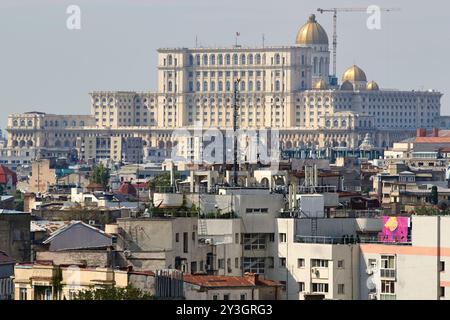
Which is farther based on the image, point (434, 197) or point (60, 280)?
point (434, 197)

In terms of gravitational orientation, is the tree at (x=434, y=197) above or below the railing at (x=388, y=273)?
below

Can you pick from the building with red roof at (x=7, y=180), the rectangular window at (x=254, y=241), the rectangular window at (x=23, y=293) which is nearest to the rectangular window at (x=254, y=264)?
the rectangular window at (x=254, y=241)

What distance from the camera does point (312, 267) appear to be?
3084 centimetres

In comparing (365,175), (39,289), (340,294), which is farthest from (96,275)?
(365,175)

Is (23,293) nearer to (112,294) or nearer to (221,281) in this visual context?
(221,281)

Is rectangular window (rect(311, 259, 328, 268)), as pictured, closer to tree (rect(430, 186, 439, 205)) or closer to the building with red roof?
tree (rect(430, 186, 439, 205))

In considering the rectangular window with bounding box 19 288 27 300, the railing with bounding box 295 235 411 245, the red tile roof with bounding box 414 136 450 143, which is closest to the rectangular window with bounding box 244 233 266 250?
the railing with bounding box 295 235 411 245

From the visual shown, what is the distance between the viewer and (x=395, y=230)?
3172 centimetres

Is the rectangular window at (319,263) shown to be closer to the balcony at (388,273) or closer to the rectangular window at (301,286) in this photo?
the rectangular window at (301,286)

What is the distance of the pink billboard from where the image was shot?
3120 centimetres

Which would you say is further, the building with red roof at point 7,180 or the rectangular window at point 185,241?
the building with red roof at point 7,180

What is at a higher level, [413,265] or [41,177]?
[413,265]

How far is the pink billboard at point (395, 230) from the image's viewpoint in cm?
3120

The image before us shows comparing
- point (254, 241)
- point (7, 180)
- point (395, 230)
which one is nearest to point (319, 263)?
point (395, 230)
